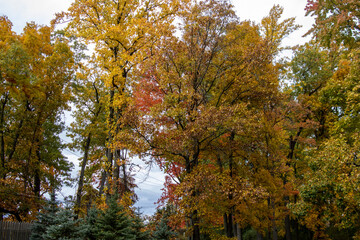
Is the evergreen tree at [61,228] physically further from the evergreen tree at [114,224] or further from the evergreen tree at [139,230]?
the evergreen tree at [139,230]

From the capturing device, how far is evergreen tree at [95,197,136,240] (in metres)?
10.0

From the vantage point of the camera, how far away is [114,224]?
10266mm

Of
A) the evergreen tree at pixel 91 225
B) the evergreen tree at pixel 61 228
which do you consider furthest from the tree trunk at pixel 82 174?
the evergreen tree at pixel 91 225

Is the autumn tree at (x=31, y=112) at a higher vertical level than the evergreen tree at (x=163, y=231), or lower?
higher

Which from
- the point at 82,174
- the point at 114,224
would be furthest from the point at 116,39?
the point at 82,174

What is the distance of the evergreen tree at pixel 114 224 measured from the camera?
1001cm

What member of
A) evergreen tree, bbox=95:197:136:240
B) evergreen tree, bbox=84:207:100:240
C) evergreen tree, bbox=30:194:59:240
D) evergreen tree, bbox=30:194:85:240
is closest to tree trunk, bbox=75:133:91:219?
evergreen tree, bbox=30:194:59:240

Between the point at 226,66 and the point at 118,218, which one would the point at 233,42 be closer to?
the point at 226,66

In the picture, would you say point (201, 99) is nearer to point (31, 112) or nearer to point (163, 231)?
point (163, 231)

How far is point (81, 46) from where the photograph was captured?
19594mm

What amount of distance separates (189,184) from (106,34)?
6767mm

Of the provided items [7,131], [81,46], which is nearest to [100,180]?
[7,131]

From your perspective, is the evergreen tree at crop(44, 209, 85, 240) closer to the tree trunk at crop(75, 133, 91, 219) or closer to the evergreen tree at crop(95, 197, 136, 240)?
the evergreen tree at crop(95, 197, 136, 240)

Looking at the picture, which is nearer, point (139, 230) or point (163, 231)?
point (139, 230)
